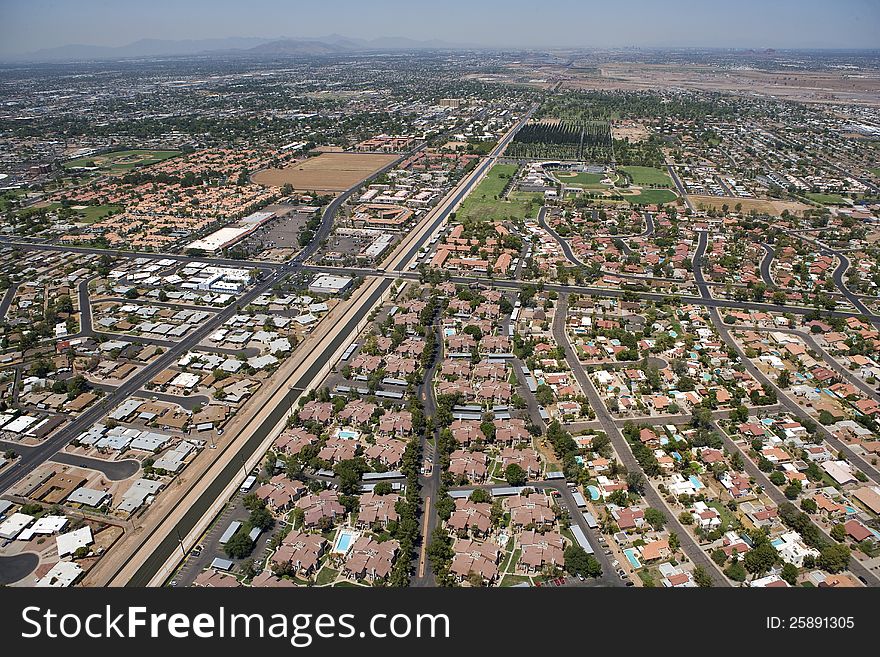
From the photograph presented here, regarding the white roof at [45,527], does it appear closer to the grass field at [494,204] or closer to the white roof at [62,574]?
the white roof at [62,574]

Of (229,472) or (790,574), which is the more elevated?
(229,472)

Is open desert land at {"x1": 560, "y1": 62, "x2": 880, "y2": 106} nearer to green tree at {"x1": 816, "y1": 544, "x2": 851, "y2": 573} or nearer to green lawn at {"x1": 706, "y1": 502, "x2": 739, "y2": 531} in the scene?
green lawn at {"x1": 706, "y1": 502, "x2": 739, "y2": 531}

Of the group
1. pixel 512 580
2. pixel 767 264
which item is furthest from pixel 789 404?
pixel 767 264

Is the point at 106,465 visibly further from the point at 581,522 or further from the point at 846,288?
the point at 846,288

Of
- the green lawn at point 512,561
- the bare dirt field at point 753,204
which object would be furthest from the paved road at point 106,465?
the bare dirt field at point 753,204
